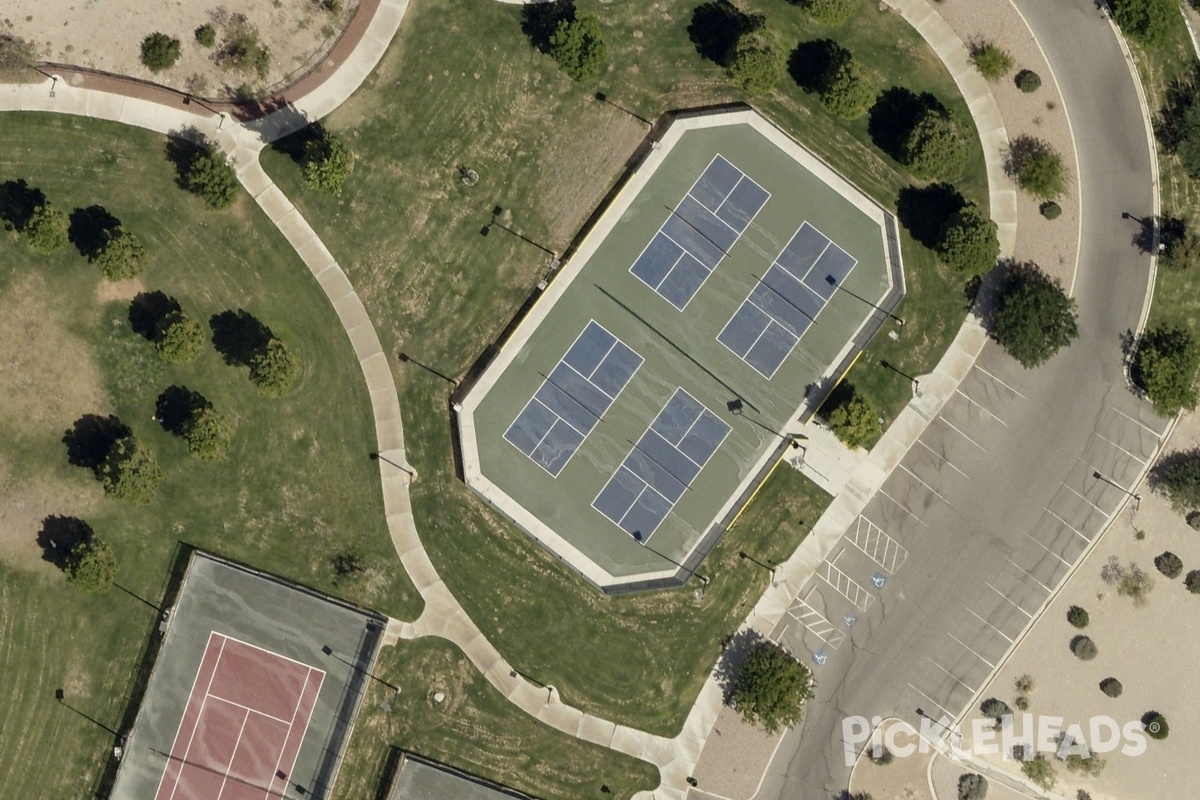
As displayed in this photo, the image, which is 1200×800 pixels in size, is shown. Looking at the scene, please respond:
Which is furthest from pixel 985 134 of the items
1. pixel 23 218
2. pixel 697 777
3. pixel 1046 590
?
pixel 23 218

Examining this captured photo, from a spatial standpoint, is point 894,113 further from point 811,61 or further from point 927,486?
point 927,486

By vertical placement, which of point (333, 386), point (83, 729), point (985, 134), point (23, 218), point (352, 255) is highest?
point (985, 134)

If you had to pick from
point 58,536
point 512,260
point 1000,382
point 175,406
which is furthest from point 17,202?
point 1000,382

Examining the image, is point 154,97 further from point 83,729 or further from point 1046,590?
point 1046,590

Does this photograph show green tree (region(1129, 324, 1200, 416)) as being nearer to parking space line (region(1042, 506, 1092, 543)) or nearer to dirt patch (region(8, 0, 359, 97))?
parking space line (region(1042, 506, 1092, 543))

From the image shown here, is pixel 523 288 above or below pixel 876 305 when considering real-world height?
below

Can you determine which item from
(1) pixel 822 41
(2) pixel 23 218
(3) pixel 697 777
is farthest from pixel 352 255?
(3) pixel 697 777

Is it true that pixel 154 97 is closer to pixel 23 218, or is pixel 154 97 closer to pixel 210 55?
pixel 210 55

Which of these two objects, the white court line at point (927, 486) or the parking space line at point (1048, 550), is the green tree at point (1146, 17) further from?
the parking space line at point (1048, 550)
